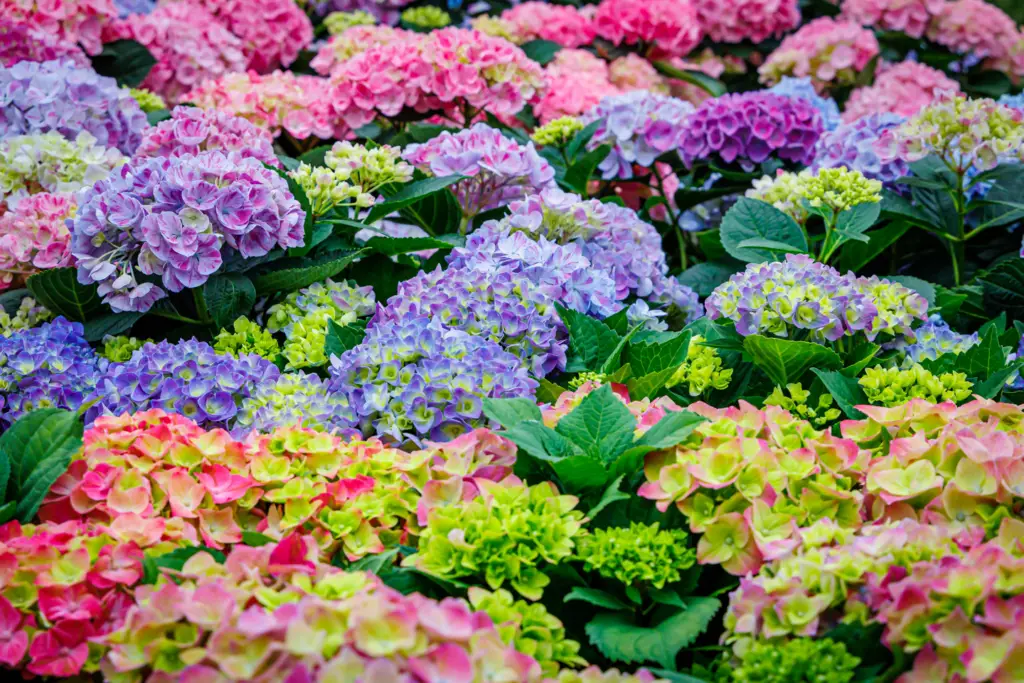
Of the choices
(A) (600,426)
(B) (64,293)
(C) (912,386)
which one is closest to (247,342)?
(B) (64,293)

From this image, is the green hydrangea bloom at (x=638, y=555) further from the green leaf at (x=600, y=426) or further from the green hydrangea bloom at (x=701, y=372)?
the green hydrangea bloom at (x=701, y=372)

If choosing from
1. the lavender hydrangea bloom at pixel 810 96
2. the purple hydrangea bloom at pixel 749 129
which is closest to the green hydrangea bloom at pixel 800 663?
the purple hydrangea bloom at pixel 749 129

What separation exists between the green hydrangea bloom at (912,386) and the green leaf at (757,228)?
53 centimetres

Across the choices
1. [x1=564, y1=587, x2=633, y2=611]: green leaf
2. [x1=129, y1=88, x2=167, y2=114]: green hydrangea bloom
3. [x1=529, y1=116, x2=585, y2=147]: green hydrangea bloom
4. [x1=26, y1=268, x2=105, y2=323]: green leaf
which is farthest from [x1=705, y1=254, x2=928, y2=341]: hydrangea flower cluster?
[x1=129, y1=88, x2=167, y2=114]: green hydrangea bloom

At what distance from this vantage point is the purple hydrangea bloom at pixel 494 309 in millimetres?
1712

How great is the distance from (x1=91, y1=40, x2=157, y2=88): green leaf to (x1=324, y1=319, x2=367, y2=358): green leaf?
5.61ft

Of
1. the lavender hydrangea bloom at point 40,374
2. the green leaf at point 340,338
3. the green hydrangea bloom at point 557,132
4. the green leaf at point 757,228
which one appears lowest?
the lavender hydrangea bloom at point 40,374

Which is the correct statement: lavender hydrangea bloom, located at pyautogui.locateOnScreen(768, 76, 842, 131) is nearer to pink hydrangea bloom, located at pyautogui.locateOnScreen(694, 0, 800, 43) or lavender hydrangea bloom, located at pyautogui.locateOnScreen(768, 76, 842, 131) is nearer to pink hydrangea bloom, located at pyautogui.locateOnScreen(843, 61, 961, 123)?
pink hydrangea bloom, located at pyautogui.locateOnScreen(843, 61, 961, 123)

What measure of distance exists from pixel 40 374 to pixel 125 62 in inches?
65.9

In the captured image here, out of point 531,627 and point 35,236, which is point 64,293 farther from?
point 531,627

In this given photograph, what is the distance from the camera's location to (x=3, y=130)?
235cm

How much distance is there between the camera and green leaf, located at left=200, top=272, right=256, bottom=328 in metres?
1.89

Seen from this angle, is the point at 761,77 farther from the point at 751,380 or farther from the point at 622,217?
the point at 751,380

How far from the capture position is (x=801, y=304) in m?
1.67
